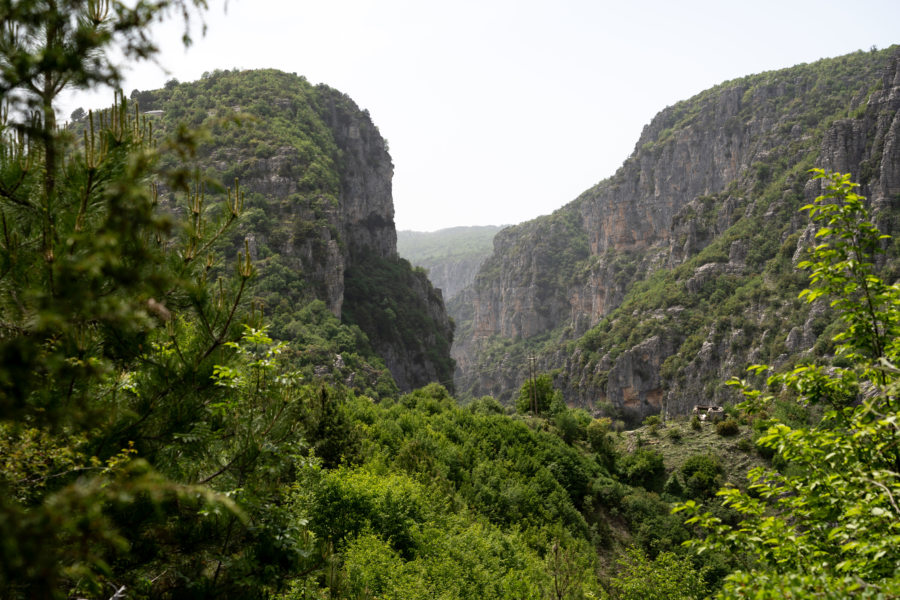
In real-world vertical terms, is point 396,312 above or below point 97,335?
below

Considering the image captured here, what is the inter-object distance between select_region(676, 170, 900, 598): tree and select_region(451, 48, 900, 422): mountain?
58.3 metres

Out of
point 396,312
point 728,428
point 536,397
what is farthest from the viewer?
point 396,312

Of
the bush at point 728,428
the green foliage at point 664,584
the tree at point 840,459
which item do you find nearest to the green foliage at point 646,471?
the bush at point 728,428

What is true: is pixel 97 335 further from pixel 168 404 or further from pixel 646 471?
pixel 646 471

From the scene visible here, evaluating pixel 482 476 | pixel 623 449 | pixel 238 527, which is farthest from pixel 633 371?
pixel 238 527

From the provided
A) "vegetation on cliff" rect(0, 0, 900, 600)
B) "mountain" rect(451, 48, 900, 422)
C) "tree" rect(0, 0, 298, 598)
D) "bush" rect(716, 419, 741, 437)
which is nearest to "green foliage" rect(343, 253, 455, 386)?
"mountain" rect(451, 48, 900, 422)

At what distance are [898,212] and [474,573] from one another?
72.7 metres

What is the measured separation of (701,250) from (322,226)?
71810 millimetres

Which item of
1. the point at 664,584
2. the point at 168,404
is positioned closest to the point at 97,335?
the point at 168,404

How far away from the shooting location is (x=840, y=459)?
492cm

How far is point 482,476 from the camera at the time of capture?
67.9ft

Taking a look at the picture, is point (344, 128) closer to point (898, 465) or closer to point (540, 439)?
point (540, 439)

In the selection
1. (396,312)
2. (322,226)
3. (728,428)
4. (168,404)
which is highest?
(322,226)

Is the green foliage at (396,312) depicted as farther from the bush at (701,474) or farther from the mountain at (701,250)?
the bush at (701,474)
